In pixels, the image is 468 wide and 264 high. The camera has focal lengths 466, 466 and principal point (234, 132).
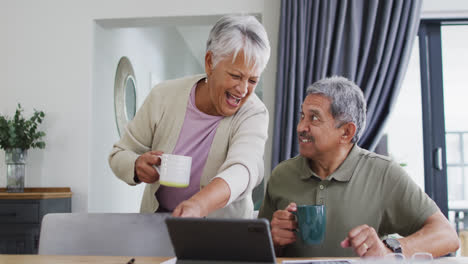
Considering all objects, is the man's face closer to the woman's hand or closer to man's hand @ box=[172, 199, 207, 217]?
the woman's hand

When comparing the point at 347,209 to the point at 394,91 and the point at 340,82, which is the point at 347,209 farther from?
the point at 394,91

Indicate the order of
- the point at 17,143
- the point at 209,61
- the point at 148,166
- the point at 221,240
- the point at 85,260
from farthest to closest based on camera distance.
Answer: the point at 17,143
the point at 209,61
the point at 148,166
the point at 85,260
the point at 221,240

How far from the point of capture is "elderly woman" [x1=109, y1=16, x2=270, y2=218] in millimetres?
1332

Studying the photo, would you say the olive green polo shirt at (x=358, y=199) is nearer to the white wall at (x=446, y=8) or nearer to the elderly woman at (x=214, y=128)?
the elderly woman at (x=214, y=128)

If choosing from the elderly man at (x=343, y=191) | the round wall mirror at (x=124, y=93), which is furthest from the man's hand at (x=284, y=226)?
the round wall mirror at (x=124, y=93)

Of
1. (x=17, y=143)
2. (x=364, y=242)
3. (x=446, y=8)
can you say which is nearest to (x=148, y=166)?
(x=364, y=242)

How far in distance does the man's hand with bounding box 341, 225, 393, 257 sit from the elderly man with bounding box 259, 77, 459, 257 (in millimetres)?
110

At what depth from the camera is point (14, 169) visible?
3.29 metres

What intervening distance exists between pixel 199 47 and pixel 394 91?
12.8 feet

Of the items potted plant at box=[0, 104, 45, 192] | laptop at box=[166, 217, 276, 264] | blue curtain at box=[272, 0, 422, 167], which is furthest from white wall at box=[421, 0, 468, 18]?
laptop at box=[166, 217, 276, 264]

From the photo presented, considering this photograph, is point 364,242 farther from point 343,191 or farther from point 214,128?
point 214,128

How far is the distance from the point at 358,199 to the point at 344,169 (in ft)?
0.37

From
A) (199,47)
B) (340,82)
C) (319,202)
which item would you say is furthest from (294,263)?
(199,47)

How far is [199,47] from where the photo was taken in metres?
6.73
